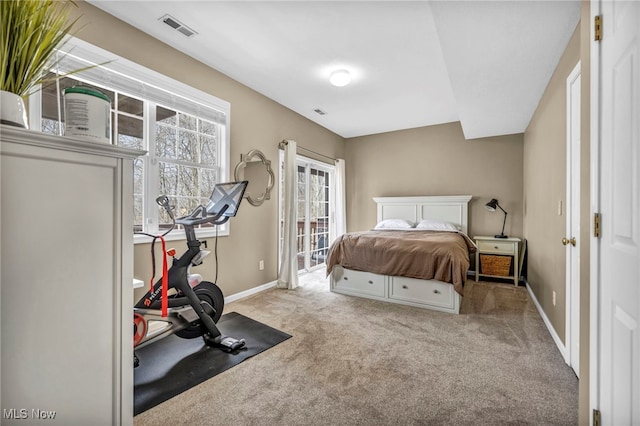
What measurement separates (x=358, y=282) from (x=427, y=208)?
226cm

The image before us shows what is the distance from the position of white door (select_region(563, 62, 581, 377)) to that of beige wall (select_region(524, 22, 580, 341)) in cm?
12

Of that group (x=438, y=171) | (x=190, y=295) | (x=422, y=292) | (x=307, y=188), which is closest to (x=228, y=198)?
(x=190, y=295)

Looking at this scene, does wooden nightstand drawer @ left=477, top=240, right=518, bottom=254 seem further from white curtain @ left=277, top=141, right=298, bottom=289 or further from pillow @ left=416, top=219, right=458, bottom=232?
white curtain @ left=277, top=141, right=298, bottom=289

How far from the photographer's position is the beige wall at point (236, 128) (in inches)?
94.3

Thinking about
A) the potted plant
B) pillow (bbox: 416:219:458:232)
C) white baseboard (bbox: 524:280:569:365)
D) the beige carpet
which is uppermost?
the potted plant

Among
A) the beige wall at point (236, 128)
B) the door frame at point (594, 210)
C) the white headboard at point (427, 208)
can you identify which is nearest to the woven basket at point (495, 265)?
the white headboard at point (427, 208)

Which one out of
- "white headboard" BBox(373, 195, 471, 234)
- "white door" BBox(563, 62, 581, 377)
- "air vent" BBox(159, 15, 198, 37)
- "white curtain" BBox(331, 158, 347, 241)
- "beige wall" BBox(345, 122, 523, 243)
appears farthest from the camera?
"white curtain" BBox(331, 158, 347, 241)

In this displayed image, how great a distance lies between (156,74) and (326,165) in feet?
10.7

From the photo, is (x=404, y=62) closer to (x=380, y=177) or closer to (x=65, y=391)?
(x=380, y=177)

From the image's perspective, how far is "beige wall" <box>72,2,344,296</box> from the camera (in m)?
2.40

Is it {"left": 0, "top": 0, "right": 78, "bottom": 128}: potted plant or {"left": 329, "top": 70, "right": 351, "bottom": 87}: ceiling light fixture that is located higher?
{"left": 329, "top": 70, "right": 351, "bottom": 87}: ceiling light fixture

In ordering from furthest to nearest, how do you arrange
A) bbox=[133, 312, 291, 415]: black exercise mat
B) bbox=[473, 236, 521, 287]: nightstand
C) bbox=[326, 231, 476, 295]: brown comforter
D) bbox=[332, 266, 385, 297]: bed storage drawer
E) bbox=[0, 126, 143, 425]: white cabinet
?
bbox=[473, 236, 521, 287]: nightstand < bbox=[332, 266, 385, 297]: bed storage drawer < bbox=[326, 231, 476, 295]: brown comforter < bbox=[133, 312, 291, 415]: black exercise mat < bbox=[0, 126, 143, 425]: white cabinet

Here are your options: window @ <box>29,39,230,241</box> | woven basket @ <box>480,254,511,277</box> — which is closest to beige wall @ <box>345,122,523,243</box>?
woven basket @ <box>480,254,511,277</box>

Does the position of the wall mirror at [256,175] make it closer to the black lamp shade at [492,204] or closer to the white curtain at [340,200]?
the white curtain at [340,200]
